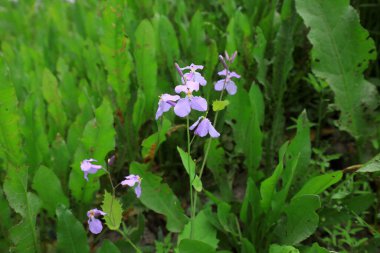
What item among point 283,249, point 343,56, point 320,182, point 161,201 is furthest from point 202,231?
point 343,56

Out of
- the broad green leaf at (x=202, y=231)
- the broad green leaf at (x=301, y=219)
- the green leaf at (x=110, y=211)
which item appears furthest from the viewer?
the broad green leaf at (x=202, y=231)

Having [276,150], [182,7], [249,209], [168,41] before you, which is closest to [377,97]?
[276,150]

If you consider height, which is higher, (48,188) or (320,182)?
(320,182)

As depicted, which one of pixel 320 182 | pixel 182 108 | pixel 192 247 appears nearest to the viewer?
pixel 182 108

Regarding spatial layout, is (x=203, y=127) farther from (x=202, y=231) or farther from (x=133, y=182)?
(x=202, y=231)

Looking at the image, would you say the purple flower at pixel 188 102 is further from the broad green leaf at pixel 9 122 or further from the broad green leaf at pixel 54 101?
the broad green leaf at pixel 54 101

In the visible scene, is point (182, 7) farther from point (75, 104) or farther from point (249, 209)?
point (249, 209)

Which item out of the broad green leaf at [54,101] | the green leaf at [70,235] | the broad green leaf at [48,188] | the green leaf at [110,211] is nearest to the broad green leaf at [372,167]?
the green leaf at [110,211]
